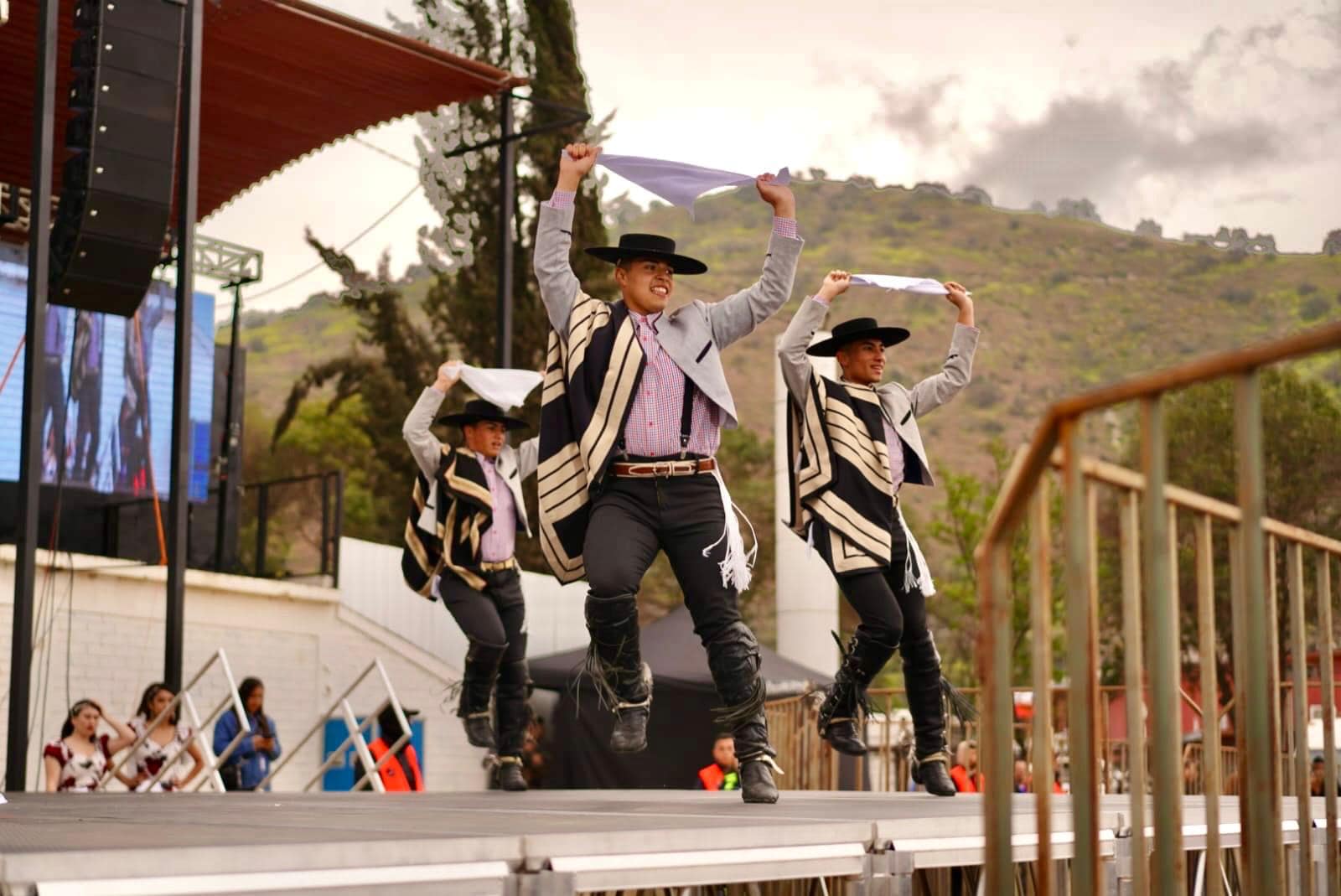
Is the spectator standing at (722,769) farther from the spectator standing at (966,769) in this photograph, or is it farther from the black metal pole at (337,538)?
the black metal pole at (337,538)

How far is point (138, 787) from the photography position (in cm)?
948

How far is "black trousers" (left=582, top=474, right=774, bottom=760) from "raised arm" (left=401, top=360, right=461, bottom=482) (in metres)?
2.22

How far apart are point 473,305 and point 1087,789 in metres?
27.7

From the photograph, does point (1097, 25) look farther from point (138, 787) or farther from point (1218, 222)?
point (138, 787)

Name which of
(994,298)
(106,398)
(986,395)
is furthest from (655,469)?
(994,298)

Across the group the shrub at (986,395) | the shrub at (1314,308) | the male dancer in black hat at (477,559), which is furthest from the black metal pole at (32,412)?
the shrub at (1314,308)

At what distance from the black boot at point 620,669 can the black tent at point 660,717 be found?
10.3 metres

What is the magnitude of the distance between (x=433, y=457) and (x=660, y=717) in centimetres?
944

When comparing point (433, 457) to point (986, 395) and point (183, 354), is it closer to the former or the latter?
point (183, 354)

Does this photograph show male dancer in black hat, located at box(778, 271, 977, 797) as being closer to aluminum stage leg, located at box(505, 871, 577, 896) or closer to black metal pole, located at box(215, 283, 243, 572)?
aluminum stage leg, located at box(505, 871, 577, 896)

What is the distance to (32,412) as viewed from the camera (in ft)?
28.0

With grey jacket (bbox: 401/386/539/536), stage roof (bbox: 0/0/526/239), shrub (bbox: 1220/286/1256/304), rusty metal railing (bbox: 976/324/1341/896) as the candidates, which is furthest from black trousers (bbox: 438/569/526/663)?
shrub (bbox: 1220/286/1256/304)

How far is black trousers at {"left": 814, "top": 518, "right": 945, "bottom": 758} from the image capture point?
5750mm

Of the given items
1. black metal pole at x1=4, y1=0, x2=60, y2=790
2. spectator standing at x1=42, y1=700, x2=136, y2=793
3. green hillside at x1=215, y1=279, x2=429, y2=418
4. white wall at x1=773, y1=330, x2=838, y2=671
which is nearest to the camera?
black metal pole at x1=4, y1=0, x2=60, y2=790
